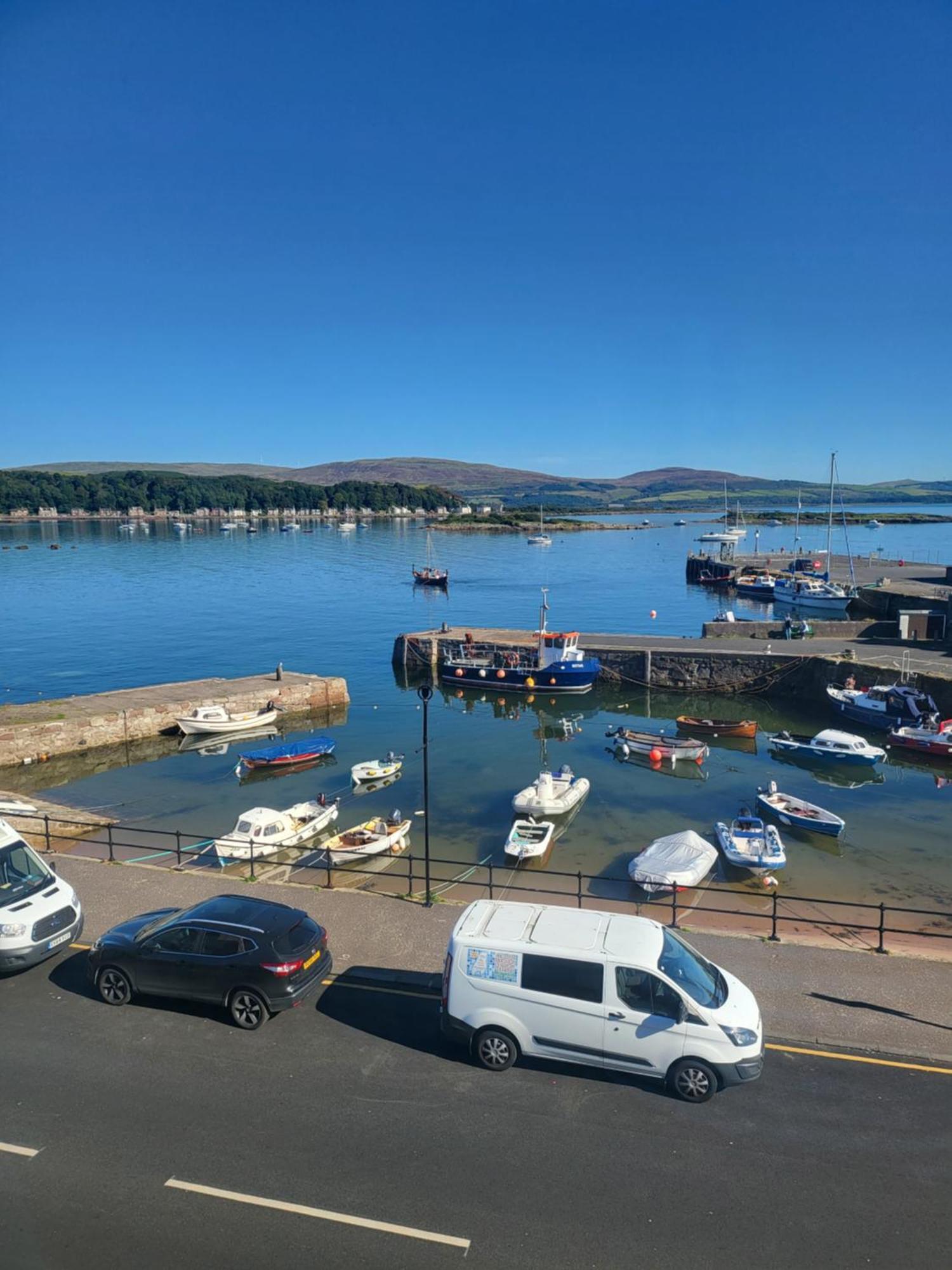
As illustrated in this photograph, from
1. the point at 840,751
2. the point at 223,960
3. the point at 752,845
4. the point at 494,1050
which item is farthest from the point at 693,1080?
the point at 840,751

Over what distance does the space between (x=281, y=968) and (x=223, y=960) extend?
82 cm

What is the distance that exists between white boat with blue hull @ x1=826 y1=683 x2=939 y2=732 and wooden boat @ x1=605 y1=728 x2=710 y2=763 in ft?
31.5

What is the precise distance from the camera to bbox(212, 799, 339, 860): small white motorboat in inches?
871

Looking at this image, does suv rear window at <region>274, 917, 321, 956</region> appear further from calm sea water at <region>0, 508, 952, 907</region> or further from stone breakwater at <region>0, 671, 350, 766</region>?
stone breakwater at <region>0, 671, 350, 766</region>

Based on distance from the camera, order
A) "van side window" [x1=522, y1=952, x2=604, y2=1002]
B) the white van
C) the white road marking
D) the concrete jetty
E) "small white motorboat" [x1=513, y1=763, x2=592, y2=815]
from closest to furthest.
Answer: the white road marking < "van side window" [x1=522, y1=952, x2=604, y2=1002] < the white van < "small white motorboat" [x1=513, y1=763, x2=592, y2=815] < the concrete jetty

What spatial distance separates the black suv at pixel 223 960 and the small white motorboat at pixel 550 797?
15.4 meters

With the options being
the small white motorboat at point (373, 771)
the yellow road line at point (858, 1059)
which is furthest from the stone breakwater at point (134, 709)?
the yellow road line at point (858, 1059)

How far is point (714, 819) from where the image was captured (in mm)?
Answer: 26812

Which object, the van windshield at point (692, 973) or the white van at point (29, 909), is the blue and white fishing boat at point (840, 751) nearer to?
the van windshield at point (692, 973)

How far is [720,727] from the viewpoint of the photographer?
3797 cm

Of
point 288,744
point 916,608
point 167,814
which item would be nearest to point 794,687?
point 916,608

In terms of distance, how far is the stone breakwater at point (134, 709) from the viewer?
3331 cm

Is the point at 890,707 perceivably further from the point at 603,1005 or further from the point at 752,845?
the point at 603,1005

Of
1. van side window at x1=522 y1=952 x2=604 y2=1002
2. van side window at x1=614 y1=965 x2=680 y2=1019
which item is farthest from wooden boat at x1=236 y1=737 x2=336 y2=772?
van side window at x1=614 y1=965 x2=680 y2=1019
